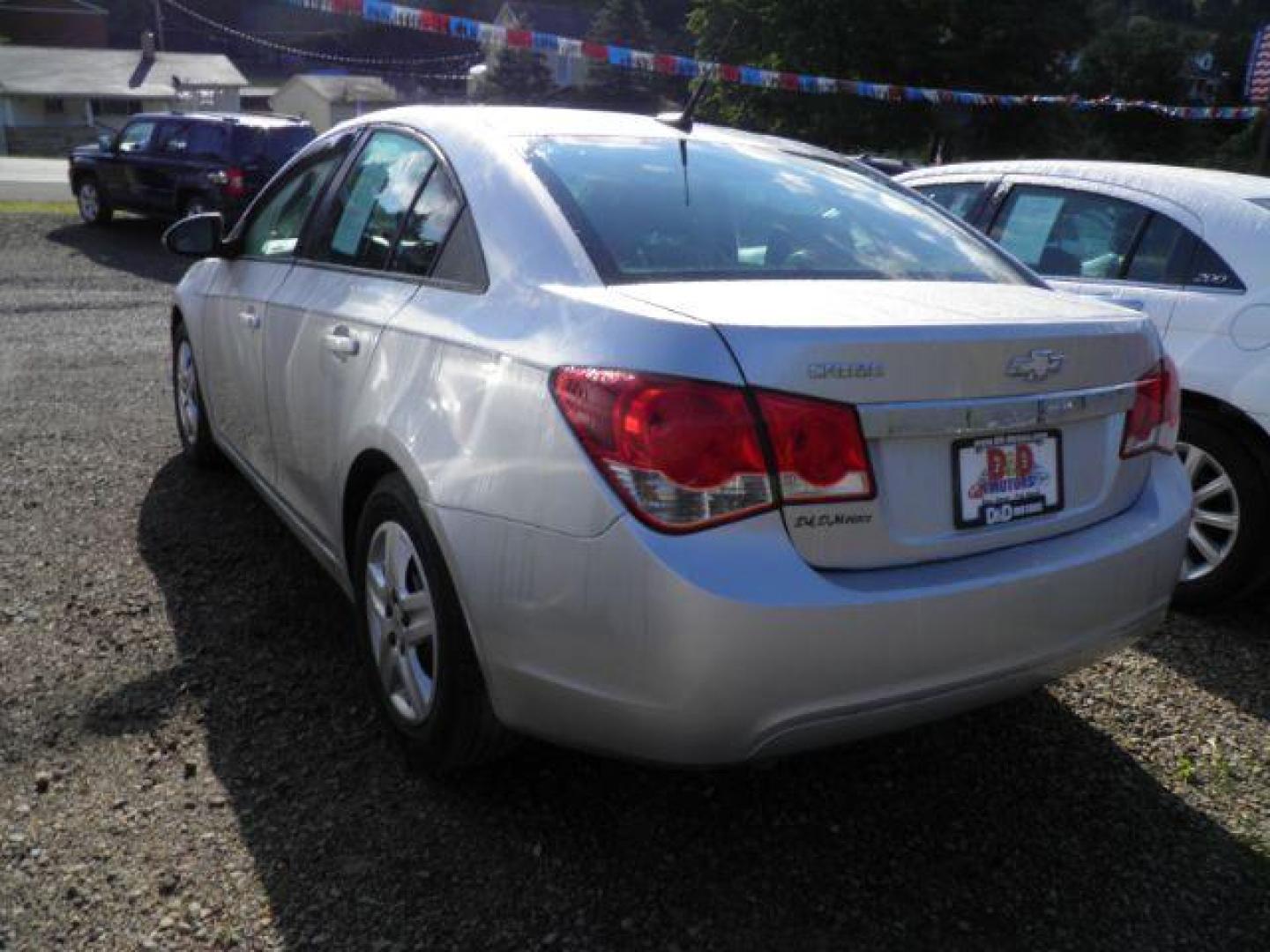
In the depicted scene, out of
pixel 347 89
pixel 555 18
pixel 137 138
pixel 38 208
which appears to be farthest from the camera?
pixel 555 18

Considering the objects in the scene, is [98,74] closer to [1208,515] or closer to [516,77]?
[516,77]

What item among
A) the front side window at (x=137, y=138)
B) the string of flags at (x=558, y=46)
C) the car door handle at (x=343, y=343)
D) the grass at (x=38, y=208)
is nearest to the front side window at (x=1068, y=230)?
the car door handle at (x=343, y=343)

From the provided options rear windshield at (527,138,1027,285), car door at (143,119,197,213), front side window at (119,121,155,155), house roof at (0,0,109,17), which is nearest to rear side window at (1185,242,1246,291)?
rear windshield at (527,138,1027,285)

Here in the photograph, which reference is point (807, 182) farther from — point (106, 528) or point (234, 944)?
point (106, 528)

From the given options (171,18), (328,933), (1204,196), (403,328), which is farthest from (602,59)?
(171,18)

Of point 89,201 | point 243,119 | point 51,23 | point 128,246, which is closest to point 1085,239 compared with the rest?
point 243,119

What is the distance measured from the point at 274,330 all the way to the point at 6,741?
4.67 ft

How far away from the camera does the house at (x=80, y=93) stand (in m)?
61.5

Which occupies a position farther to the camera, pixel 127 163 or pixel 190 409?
pixel 127 163

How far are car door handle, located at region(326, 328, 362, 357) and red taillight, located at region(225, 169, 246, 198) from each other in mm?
12197

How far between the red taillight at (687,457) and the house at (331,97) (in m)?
71.0

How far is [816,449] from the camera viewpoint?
2.02 m

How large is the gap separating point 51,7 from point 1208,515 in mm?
100428

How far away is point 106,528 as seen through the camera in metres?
4.37
